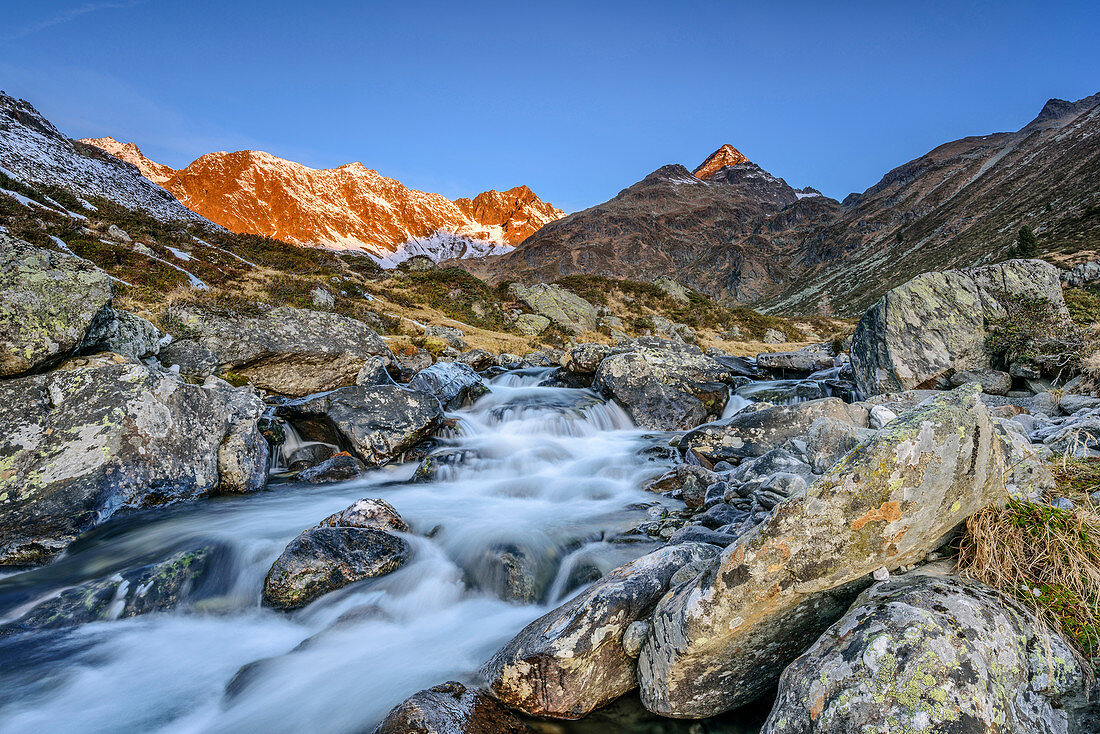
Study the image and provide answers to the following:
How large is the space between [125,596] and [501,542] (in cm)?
475

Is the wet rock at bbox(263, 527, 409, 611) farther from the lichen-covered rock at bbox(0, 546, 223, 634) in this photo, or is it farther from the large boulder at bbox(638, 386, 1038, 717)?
the large boulder at bbox(638, 386, 1038, 717)

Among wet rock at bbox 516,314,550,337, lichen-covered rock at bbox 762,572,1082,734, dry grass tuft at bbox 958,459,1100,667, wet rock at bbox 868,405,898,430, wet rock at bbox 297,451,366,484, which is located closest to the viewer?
lichen-covered rock at bbox 762,572,1082,734

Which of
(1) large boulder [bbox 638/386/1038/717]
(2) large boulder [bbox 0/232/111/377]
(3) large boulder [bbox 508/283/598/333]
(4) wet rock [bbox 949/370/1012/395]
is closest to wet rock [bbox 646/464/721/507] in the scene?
(1) large boulder [bbox 638/386/1038/717]

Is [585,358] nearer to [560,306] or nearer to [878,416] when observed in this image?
[878,416]

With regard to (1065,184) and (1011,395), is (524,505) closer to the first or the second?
(1011,395)

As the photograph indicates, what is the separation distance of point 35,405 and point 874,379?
60.8 ft

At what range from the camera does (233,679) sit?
4746 mm

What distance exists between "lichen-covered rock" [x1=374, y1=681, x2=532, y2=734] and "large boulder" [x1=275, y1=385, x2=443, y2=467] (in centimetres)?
739

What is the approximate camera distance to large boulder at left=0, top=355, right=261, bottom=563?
641cm

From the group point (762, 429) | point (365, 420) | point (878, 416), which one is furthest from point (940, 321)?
point (365, 420)

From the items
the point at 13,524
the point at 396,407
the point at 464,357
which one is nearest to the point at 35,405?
the point at 13,524

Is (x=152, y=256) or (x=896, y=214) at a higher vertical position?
(x=896, y=214)

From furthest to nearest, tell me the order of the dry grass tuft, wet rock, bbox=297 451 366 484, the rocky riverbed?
1. wet rock, bbox=297 451 366 484
2. the rocky riverbed
3. the dry grass tuft

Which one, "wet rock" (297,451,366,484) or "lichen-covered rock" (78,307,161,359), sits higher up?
"lichen-covered rock" (78,307,161,359)
